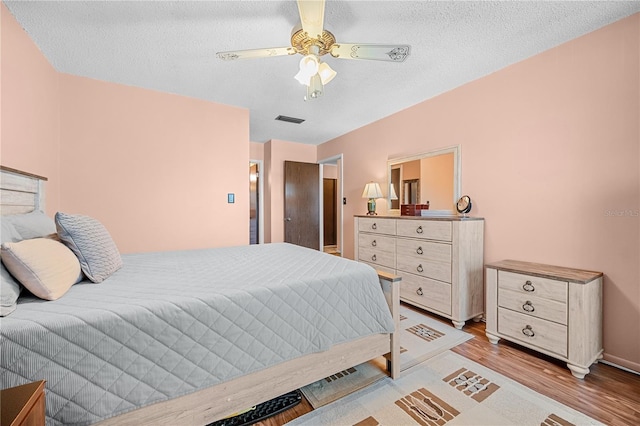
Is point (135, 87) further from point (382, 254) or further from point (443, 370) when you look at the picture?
point (443, 370)

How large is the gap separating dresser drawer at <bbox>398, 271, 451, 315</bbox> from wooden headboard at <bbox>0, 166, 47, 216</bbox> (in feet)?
10.6

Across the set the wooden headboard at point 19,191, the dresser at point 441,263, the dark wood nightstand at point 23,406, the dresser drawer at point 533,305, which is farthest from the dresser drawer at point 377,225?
the wooden headboard at point 19,191

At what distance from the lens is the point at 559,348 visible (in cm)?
171

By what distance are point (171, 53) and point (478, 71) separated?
107 inches

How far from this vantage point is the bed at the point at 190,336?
0.87 meters

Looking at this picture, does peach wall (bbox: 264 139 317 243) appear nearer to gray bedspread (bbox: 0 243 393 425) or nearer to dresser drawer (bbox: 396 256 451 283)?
dresser drawer (bbox: 396 256 451 283)

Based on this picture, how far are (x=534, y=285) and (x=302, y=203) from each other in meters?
3.86

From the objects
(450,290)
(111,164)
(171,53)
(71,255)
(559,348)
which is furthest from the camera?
(111,164)

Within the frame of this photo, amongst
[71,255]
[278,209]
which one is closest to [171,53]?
[71,255]

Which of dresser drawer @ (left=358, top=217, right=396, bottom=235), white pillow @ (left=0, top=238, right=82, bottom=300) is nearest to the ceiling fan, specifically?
white pillow @ (left=0, top=238, right=82, bottom=300)

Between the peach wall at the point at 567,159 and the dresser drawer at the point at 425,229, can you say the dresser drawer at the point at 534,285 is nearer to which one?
the peach wall at the point at 567,159

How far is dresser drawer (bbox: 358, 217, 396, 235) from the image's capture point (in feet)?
9.58

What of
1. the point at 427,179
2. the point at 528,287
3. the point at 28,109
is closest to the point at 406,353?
the point at 528,287

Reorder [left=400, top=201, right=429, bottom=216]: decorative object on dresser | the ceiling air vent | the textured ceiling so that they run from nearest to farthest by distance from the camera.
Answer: the textured ceiling < [left=400, top=201, right=429, bottom=216]: decorative object on dresser < the ceiling air vent
